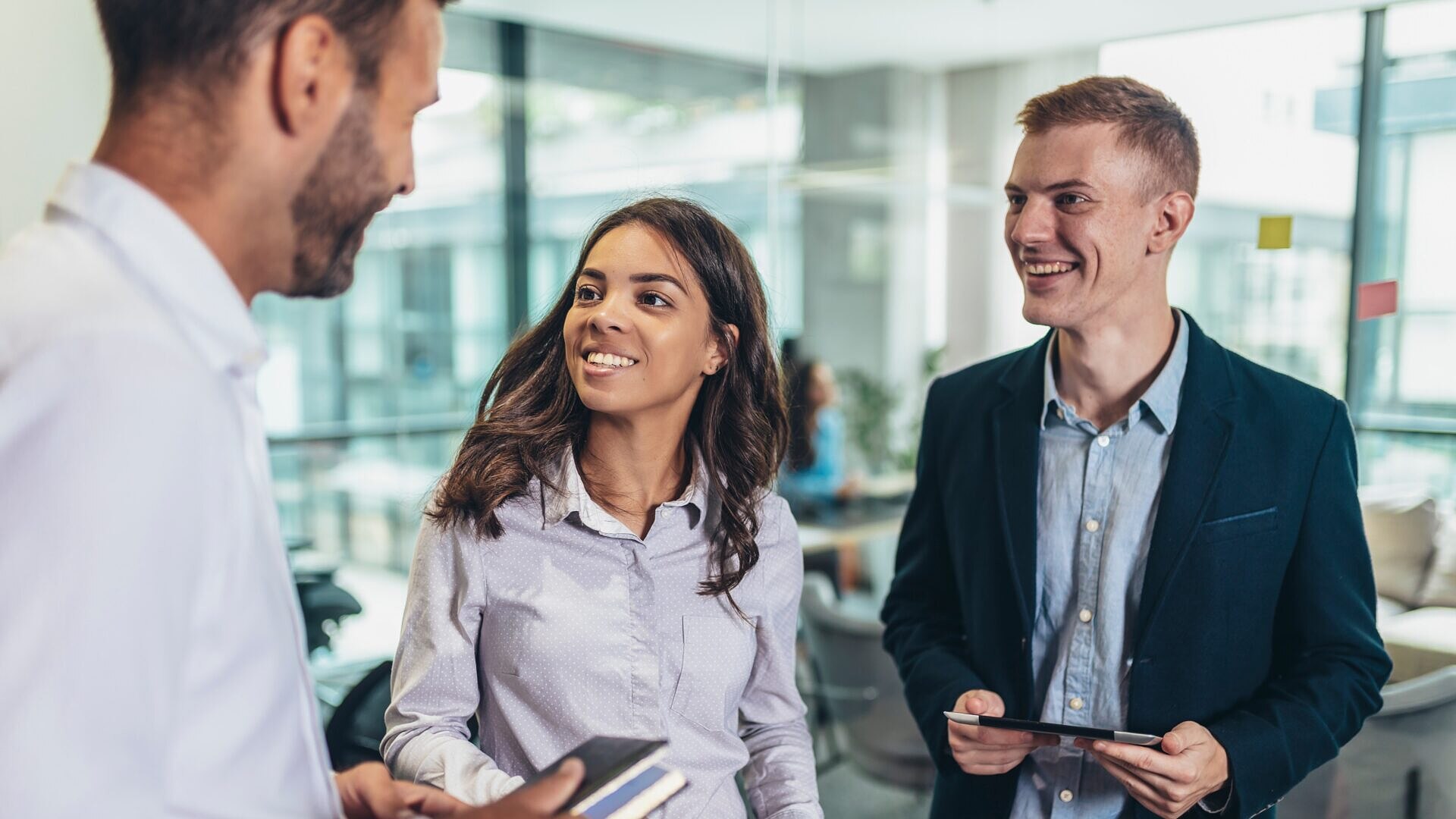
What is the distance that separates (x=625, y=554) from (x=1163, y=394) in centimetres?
86

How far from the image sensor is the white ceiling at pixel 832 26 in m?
3.71

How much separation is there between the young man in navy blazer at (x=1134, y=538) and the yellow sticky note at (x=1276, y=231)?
35.8 inches

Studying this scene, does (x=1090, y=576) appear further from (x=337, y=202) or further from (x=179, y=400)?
(x=179, y=400)

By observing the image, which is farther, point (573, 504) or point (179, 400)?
point (573, 504)

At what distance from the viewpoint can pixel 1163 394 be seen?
5.75 ft

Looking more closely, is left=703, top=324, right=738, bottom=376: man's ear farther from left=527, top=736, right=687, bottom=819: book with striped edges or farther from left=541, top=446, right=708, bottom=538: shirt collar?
left=527, top=736, right=687, bottom=819: book with striped edges

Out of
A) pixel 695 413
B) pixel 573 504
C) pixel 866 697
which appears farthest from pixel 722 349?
pixel 866 697

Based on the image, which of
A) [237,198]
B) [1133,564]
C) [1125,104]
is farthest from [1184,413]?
[237,198]

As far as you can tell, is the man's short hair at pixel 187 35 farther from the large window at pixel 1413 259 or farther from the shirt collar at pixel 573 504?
the large window at pixel 1413 259

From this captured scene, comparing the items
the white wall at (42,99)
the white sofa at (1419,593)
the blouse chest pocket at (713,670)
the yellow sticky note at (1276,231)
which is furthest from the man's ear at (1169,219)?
the white wall at (42,99)

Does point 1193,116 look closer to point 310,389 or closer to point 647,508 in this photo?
point 647,508

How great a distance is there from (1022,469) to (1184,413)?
255 mm

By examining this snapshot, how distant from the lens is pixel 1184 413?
1.72m

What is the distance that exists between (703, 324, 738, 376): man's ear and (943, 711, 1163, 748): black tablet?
25.7 inches
